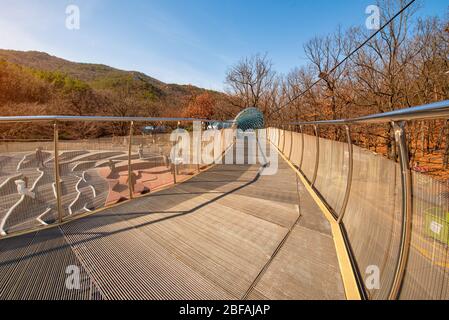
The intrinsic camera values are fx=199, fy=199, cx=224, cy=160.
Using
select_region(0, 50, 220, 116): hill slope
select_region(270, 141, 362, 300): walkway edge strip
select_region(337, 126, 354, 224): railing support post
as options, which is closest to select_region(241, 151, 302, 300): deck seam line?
select_region(270, 141, 362, 300): walkway edge strip

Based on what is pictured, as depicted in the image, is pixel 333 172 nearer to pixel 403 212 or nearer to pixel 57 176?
pixel 403 212

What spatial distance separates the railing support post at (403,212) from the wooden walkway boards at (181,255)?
0.52 metres

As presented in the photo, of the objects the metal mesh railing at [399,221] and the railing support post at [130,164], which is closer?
the metal mesh railing at [399,221]

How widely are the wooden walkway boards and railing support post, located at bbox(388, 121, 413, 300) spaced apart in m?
0.52

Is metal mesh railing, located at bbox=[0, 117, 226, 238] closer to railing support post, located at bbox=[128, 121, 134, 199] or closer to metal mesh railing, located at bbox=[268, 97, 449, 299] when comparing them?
railing support post, located at bbox=[128, 121, 134, 199]

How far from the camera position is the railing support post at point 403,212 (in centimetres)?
133

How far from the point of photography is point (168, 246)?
2.40 meters

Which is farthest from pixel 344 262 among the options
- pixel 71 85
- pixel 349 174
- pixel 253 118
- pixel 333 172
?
pixel 71 85

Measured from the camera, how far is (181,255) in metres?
A: 2.25

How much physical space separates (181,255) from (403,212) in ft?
6.79

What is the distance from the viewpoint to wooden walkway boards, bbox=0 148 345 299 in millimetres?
1770

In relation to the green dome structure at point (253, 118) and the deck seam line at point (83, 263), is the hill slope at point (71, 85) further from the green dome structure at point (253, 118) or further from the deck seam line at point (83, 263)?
the deck seam line at point (83, 263)

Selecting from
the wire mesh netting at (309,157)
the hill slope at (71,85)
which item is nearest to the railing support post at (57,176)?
the wire mesh netting at (309,157)
